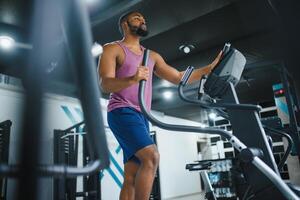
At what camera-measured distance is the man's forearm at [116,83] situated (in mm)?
1430

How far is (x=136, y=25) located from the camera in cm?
189

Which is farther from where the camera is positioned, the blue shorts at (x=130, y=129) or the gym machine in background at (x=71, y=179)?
the gym machine in background at (x=71, y=179)

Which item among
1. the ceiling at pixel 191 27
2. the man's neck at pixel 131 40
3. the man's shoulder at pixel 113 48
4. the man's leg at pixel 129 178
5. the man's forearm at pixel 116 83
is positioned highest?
the ceiling at pixel 191 27

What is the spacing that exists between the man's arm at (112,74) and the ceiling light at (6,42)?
2579mm

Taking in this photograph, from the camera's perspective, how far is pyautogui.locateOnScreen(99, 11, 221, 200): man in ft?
4.77

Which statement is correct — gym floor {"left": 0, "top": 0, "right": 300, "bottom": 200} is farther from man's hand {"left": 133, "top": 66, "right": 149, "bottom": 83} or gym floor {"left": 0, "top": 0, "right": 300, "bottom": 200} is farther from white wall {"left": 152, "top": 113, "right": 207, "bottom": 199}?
man's hand {"left": 133, "top": 66, "right": 149, "bottom": 83}

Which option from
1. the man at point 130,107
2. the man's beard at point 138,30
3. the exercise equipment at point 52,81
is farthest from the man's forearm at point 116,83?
the exercise equipment at point 52,81

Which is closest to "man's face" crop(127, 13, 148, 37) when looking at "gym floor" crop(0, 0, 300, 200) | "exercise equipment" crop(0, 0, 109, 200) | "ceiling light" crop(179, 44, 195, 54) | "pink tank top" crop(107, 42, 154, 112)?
"pink tank top" crop(107, 42, 154, 112)

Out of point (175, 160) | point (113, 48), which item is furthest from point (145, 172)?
point (175, 160)

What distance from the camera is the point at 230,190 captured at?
5156mm

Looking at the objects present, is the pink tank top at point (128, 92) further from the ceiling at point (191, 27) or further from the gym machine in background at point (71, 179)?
the gym machine in background at point (71, 179)

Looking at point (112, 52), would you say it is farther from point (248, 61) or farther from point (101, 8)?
point (248, 61)

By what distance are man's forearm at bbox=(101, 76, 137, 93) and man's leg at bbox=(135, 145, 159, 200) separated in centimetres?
35

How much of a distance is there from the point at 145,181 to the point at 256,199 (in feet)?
2.12
